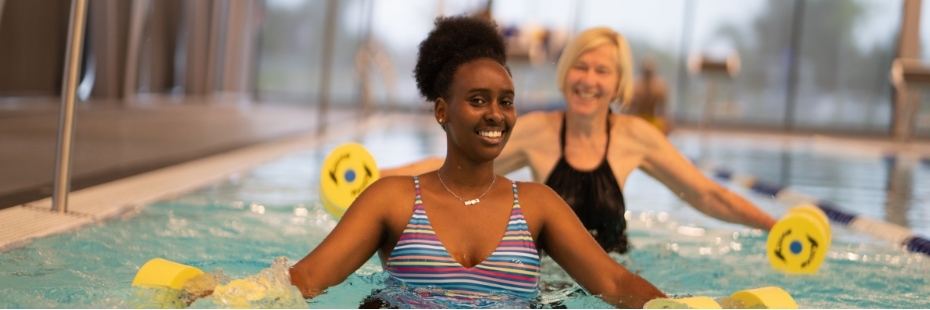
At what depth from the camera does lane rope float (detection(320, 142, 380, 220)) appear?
3904 mm

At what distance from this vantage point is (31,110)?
10383 mm

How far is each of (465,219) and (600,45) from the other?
1476 mm

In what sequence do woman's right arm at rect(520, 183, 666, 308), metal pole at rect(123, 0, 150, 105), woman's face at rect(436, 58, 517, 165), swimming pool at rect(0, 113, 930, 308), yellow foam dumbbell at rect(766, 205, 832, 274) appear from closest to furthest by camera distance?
woman's face at rect(436, 58, 517, 165) → woman's right arm at rect(520, 183, 666, 308) → swimming pool at rect(0, 113, 930, 308) → yellow foam dumbbell at rect(766, 205, 832, 274) → metal pole at rect(123, 0, 150, 105)

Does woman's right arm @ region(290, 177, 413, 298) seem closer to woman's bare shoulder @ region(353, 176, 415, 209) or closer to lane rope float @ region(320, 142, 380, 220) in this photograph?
woman's bare shoulder @ region(353, 176, 415, 209)

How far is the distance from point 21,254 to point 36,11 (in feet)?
28.7

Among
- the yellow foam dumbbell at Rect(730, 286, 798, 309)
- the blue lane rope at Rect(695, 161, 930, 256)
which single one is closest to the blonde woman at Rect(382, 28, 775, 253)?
the blue lane rope at Rect(695, 161, 930, 256)

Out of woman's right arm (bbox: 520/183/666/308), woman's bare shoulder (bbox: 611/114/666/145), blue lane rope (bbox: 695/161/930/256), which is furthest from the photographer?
blue lane rope (bbox: 695/161/930/256)

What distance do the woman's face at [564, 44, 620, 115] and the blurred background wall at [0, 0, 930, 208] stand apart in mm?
6922

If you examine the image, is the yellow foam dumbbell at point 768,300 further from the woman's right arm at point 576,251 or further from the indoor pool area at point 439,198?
the woman's right arm at point 576,251

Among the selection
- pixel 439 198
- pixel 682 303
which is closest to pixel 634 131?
pixel 439 198

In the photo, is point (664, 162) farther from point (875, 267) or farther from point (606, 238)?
point (875, 267)

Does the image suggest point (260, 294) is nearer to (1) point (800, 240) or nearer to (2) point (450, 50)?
(2) point (450, 50)

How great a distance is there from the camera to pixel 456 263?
2277 mm

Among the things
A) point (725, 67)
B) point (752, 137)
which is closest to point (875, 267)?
point (725, 67)
